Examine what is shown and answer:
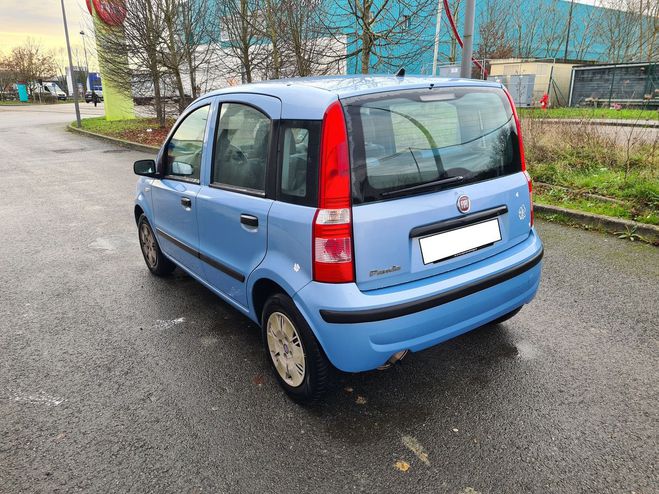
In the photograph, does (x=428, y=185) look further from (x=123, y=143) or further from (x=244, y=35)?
(x=123, y=143)

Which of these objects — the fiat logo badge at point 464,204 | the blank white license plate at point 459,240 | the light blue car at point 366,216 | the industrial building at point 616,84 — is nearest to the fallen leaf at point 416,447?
the light blue car at point 366,216

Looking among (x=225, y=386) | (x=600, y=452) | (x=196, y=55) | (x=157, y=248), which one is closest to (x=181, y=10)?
(x=196, y=55)

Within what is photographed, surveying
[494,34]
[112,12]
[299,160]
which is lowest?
[299,160]

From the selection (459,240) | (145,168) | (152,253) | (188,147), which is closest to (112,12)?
(152,253)

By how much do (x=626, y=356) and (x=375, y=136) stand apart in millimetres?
2218

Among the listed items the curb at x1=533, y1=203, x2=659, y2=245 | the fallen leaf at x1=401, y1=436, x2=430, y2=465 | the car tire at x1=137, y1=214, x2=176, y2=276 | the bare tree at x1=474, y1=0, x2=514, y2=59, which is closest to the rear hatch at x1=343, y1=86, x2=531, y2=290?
the fallen leaf at x1=401, y1=436, x2=430, y2=465

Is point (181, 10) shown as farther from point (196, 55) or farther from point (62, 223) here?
point (62, 223)

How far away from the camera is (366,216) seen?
235 cm

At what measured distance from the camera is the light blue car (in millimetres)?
2371

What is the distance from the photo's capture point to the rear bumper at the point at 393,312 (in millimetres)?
2367

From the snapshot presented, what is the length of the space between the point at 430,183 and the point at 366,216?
0.45 metres

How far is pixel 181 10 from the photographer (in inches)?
693

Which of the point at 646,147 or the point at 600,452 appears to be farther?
the point at 646,147

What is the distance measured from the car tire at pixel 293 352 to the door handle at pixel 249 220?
426mm
